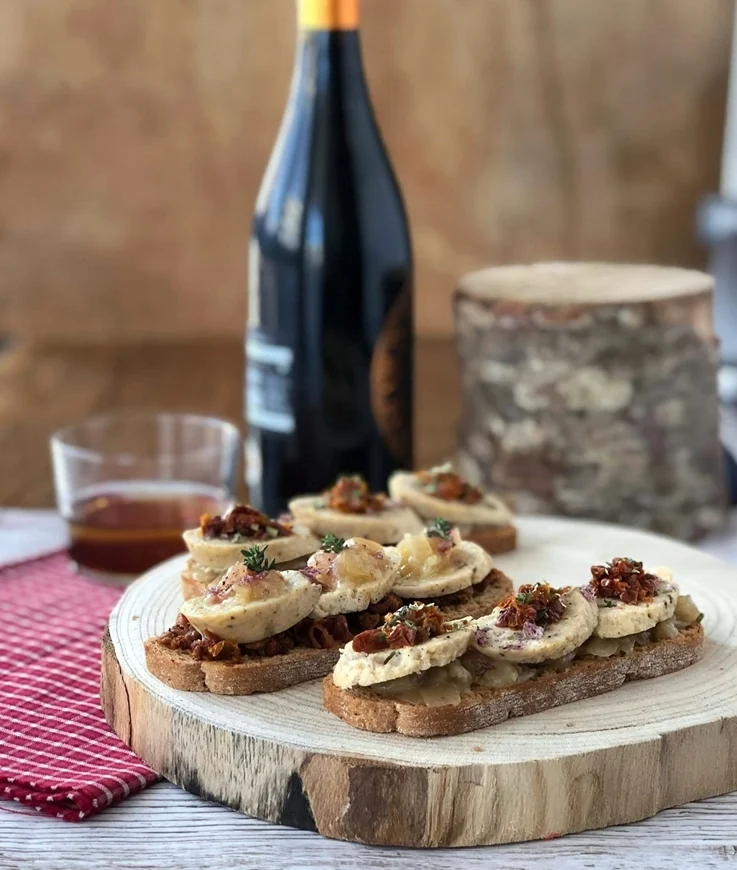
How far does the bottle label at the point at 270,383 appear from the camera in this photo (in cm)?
271

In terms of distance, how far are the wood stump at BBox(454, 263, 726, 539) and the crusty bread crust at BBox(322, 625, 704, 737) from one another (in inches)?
33.2

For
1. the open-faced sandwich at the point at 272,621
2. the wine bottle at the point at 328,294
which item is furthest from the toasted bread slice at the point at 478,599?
the wine bottle at the point at 328,294

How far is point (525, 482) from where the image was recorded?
269cm

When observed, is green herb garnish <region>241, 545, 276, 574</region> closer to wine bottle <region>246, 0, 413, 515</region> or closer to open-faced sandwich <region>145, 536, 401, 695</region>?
open-faced sandwich <region>145, 536, 401, 695</region>

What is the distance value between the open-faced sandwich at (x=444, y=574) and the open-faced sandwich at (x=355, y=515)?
17 cm

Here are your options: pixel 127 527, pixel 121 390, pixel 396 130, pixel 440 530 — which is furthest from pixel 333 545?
pixel 396 130

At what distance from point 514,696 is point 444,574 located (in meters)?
0.28

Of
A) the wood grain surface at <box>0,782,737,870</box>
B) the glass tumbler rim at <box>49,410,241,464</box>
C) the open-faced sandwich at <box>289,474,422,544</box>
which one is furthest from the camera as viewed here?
the glass tumbler rim at <box>49,410,241,464</box>

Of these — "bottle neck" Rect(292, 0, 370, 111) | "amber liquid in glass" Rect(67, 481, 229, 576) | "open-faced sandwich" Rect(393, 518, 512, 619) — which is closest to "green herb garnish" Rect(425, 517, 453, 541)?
"open-faced sandwich" Rect(393, 518, 512, 619)

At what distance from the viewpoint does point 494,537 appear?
2215 mm

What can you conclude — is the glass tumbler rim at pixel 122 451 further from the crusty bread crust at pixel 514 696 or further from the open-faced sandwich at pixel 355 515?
the crusty bread crust at pixel 514 696

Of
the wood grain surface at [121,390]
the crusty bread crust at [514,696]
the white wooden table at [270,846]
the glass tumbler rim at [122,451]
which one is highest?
the glass tumbler rim at [122,451]

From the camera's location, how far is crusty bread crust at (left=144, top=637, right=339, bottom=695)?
1.69 metres

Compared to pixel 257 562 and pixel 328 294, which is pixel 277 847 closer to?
pixel 257 562
